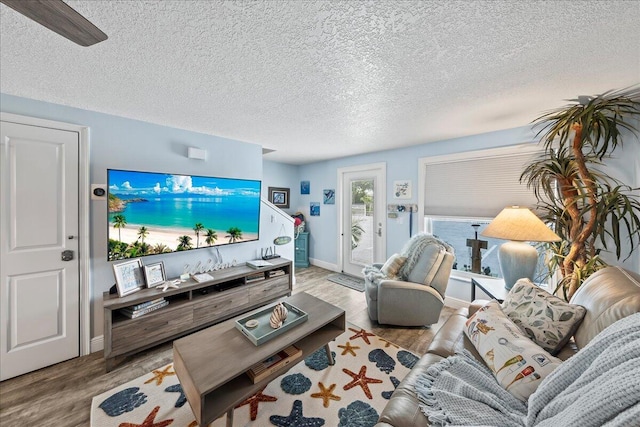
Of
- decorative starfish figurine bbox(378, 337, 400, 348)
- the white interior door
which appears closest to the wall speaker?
the white interior door

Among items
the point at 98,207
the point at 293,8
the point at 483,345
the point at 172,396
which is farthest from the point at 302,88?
the point at 172,396

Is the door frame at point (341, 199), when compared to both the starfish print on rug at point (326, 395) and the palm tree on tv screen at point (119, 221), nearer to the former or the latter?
the starfish print on rug at point (326, 395)

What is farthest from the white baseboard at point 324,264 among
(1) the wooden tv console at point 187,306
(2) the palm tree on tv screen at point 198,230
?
(2) the palm tree on tv screen at point 198,230

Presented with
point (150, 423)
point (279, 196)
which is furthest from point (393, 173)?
point (150, 423)

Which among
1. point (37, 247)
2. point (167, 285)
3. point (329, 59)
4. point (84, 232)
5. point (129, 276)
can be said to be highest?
point (329, 59)

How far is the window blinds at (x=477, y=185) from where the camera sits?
2576mm

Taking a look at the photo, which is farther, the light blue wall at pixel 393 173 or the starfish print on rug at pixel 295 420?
the light blue wall at pixel 393 173

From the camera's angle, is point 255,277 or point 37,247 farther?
point 255,277

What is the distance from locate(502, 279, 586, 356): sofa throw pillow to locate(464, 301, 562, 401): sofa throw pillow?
70 millimetres

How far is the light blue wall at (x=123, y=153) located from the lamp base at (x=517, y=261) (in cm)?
305

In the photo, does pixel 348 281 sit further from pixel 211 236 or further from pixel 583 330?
pixel 583 330

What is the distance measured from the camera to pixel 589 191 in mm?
1751

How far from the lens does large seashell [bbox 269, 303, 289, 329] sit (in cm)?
163

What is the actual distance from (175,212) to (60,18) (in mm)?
1841
